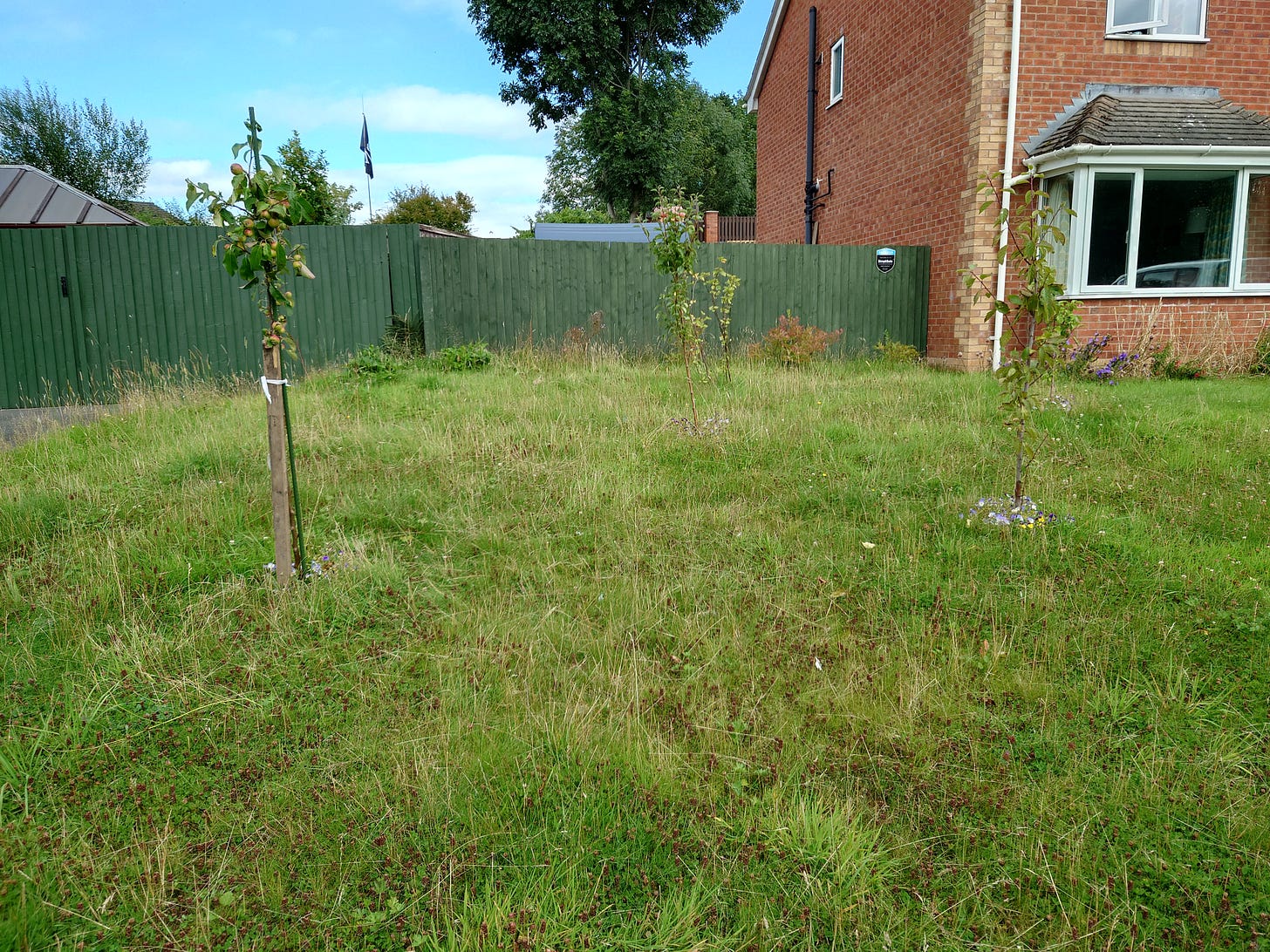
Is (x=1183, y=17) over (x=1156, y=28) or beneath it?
over

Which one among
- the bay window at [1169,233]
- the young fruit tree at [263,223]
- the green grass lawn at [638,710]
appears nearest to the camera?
the green grass lawn at [638,710]

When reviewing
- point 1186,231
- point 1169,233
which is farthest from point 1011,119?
point 1186,231

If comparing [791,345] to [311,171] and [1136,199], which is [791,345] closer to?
[1136,199]

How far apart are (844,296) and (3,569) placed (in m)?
10.9

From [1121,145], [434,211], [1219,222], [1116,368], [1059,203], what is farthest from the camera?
[434,211]

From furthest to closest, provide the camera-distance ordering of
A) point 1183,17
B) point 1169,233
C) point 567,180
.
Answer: point 567,180 → point 1183,17 → point 1169,233

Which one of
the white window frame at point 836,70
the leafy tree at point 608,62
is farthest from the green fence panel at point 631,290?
the leafy tree at point 608,62

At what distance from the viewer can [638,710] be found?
8.95ft

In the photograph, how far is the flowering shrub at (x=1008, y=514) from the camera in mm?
4141

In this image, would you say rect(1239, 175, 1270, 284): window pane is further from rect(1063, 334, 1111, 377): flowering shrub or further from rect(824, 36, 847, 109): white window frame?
rect(824, 36, 847, 109): white window frame

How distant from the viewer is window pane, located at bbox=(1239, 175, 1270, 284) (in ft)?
33.6

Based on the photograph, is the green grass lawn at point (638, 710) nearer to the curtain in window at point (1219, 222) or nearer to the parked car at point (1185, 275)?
the parked car at point (1185, 275)

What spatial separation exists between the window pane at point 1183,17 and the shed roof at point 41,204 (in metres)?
19.8

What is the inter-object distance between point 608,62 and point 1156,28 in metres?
17.7
